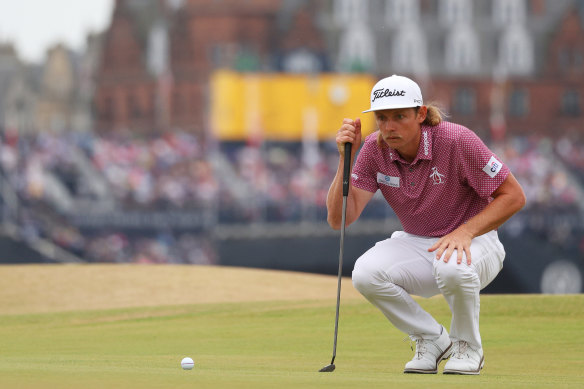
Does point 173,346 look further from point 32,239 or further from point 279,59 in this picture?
point 279,59

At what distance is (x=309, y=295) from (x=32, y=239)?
1276 inches

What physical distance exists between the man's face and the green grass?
3.57 ft

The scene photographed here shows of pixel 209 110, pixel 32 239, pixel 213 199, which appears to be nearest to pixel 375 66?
pixel 209 110

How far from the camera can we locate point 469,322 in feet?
18.4

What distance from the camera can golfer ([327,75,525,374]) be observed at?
549 centimetres

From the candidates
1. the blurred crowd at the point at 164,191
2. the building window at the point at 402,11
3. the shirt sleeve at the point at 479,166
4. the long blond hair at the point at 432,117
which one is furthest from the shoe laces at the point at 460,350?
the building window at the point at 402,11

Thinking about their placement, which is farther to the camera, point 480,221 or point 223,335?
point 223,335

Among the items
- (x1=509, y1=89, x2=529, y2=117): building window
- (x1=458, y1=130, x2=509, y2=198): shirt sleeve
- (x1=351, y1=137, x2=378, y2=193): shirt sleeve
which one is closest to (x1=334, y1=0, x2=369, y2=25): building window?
(x1=509, y1=89, x2=529, y2=117): building window

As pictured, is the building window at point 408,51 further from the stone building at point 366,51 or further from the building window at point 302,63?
the building window at point 302,63

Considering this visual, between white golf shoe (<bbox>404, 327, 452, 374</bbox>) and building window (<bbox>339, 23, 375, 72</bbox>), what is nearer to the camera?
white golf shoe (<bbox>404, 327, 452, 374</bbox>)

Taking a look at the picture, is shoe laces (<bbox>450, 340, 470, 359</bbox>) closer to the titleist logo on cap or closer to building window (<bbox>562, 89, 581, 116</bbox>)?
the titleist logo on cap

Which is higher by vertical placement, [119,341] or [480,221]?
[480,221]

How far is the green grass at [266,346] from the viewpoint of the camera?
4.66m

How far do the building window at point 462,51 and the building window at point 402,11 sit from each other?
7.82 feet
